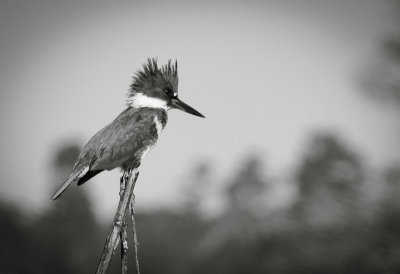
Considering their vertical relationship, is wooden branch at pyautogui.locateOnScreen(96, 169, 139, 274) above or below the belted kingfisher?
below

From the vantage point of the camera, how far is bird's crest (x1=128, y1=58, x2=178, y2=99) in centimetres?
425

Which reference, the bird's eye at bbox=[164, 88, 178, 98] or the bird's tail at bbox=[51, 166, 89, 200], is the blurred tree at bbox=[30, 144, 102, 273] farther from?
the bird's tail at bbox=[51, 166, 89, 200]

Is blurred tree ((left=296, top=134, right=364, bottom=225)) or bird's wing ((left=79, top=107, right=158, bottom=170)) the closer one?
bird's wing ((left=79, top=107, right=158, bottom=170))

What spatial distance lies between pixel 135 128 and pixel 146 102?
65 centimetres

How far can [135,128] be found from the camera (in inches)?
146

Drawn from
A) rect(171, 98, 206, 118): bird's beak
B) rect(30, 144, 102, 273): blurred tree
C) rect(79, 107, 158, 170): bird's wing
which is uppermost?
rect(171, 98, 206, 118): bird's beak

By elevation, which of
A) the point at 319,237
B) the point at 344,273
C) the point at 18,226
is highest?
the point at 319,237

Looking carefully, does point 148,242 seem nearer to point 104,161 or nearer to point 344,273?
point 344,273

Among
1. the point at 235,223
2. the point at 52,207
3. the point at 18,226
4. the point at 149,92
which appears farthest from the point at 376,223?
the point at 18,226

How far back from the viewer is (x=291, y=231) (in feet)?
43.7

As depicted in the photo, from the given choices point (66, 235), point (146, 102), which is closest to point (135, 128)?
point (146, 102)

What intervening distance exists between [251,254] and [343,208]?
583 cm

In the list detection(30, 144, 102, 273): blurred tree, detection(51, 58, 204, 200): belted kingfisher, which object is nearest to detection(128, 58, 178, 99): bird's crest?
detection(51, 58, 204, 200): belted kingfisher

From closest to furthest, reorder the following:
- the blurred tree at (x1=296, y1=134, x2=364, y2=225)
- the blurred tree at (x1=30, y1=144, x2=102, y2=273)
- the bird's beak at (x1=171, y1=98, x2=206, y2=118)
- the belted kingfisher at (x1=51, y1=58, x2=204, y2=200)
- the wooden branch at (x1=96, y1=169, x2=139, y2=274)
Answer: the wooden branch at (x1=96, y1=169, x2=139, y2=274)
the belted kingfisher at (x1=51, y1=58, x2=204, y2=200)
the bird's beak at (x1=171, y1=98, x2=206, y2=118)
the blurred tree at (x1=296, y1=134, x2=364, y2=225)
the blurred tree at (x1=30, y1=144, x2=102, y2=273)
